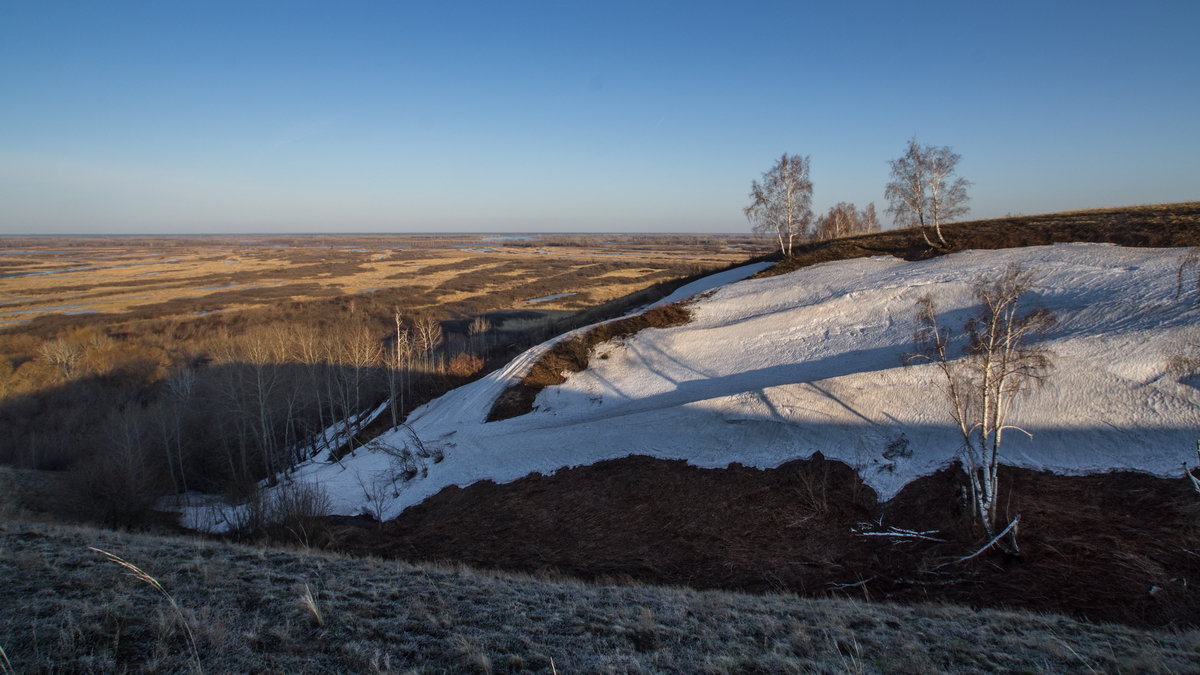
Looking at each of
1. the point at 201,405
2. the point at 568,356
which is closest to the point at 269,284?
the point at 201,405

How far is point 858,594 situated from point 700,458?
721 cm

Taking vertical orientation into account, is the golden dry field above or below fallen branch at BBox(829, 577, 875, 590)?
above

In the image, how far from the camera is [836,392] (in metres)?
17.6

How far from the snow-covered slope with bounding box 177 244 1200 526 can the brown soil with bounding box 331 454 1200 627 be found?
105 centimetres

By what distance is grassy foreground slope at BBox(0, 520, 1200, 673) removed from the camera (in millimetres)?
5242

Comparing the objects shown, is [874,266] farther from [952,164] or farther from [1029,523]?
[1029,523]

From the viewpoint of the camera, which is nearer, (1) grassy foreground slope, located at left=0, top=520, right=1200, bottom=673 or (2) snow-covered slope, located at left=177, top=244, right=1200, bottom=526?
(1) grassy foreground slope, located at left=0, top=520, right=1200, bottom=673

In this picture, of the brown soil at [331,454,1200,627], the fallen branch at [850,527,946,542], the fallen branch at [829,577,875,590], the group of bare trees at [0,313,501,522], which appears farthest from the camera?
the group of bare trees at [0,313,501,522]

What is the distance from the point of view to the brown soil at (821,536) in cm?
894

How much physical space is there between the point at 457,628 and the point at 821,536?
8867 mm

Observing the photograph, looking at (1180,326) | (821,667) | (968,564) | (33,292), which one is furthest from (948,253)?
(33,292)

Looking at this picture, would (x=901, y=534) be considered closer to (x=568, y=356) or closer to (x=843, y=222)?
(x=568, y=356)

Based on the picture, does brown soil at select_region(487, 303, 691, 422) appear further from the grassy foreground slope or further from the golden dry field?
the golden dry field

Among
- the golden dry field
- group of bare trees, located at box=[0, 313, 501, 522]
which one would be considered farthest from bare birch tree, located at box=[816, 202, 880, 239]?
group of bare trees, located at box=[0, 313, 501, 522]
